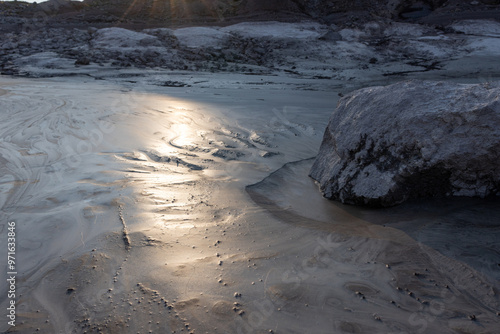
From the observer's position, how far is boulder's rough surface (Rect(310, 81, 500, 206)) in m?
2.06

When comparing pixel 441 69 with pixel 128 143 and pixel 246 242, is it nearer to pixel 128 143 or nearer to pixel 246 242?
pixel 128 143

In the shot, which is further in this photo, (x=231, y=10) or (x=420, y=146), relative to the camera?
(x=231, y=10)

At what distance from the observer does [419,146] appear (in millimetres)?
2154

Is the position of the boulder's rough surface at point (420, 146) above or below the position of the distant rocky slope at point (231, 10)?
below

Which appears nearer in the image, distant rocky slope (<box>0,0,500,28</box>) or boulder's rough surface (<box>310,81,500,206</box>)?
boulder's rough surface (<box>310,81,500,206</box>)

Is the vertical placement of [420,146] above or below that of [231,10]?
below

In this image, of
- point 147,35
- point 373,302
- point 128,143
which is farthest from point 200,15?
point 373,302

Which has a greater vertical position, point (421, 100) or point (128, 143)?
point (421, 100)

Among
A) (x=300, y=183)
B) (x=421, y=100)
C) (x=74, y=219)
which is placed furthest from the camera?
(x=300, y=183)

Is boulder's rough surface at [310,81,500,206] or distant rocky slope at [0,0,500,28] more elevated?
distant rocky slope at [0,0,500,28]

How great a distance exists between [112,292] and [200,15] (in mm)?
20511

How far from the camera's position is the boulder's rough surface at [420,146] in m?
2.06

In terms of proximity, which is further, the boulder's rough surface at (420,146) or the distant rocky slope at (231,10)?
the distant rocky slope at (231,10)

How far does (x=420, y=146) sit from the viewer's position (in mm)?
2150
